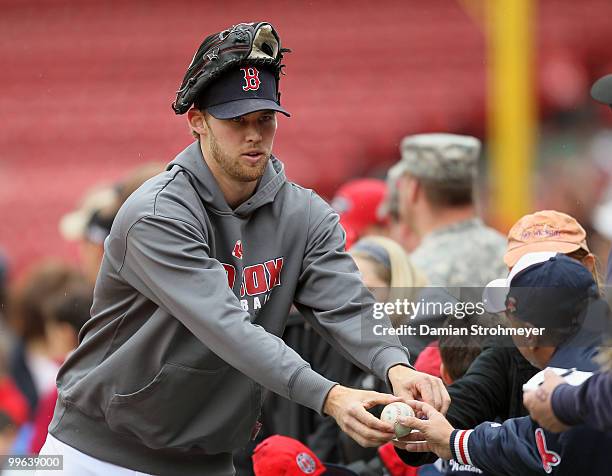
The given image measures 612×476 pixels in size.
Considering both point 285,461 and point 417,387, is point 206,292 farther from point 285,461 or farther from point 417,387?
point 285,461

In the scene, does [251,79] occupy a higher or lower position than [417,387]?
higher

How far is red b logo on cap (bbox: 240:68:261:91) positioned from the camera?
10.0ft

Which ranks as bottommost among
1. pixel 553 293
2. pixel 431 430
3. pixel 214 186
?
pixel 431 430

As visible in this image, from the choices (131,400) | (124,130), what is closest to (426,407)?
(131,400)

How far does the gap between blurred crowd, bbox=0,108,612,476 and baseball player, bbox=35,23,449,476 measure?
1.08 feet

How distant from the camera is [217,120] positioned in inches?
122

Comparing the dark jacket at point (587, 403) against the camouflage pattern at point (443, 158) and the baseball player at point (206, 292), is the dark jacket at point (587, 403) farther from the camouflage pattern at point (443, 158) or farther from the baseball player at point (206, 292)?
the camouflage pattern at point (443, 158)

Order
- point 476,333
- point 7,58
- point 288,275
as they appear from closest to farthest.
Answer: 1. point 288,275
2. point 476,333
3. point 7,58

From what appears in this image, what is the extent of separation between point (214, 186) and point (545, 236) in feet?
3.02

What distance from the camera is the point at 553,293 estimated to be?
283 cm

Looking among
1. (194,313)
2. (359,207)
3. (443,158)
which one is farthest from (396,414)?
(359,207)

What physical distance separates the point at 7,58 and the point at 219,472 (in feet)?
34.7

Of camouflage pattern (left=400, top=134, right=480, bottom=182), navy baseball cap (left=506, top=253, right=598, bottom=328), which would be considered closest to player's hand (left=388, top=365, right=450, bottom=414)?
navy baseball cap (left=506, top=253, right=598, bottom=328)

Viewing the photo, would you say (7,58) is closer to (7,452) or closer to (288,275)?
(7,452)
